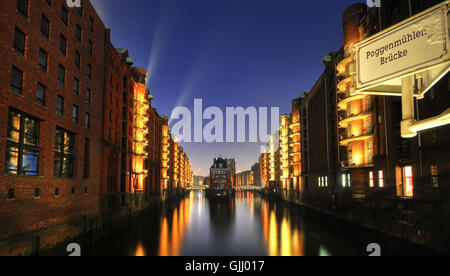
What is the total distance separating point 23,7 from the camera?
18.5 meters

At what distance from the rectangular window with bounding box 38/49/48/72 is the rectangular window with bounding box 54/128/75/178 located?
5285mm

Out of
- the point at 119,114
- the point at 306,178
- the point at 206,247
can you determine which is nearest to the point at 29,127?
the point at 206,247

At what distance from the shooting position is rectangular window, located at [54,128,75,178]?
23016 millimetres

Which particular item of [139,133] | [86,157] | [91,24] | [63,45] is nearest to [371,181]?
[86,157]

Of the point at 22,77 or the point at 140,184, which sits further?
the point at 140,184

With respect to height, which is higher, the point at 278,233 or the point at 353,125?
the point at 353,125

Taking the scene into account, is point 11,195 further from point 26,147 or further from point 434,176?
point 434,176

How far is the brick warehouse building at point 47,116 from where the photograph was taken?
54.8 feet

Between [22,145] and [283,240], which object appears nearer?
[22,145]

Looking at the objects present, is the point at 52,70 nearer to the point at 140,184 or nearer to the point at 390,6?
the point at 390,6

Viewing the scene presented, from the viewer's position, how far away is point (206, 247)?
24.6m

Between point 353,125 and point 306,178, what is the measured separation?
31.5 metres

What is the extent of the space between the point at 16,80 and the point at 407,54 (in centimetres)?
2144

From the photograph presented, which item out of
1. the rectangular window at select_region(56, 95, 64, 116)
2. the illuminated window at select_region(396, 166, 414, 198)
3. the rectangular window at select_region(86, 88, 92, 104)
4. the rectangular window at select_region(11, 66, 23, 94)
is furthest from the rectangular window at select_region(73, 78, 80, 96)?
the illuminated window at select_region(396, 166, 414, 198)
